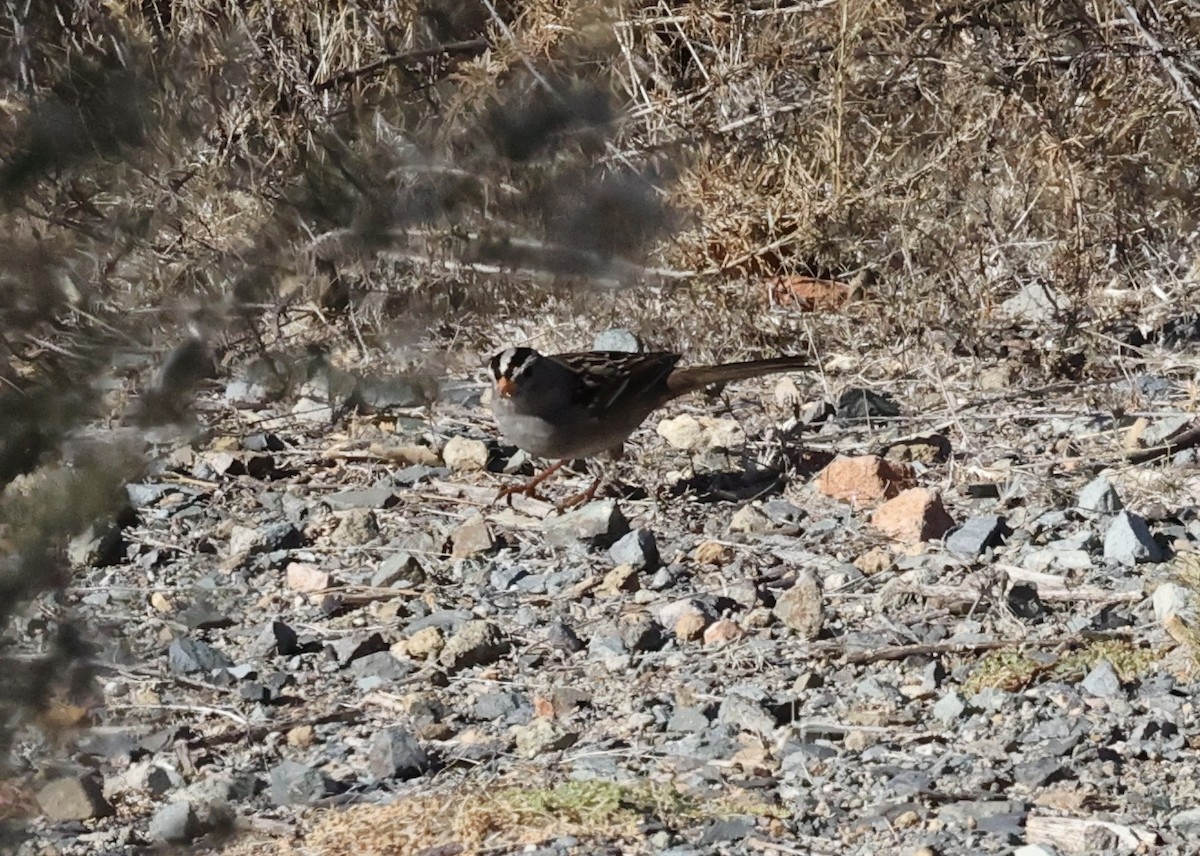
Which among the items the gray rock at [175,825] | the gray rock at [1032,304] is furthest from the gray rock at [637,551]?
the gray rock at [1032,304]

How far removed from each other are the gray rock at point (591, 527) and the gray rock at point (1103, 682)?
1790 mm

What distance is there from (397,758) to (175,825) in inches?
24.4

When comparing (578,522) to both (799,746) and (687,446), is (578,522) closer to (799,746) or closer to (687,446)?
(687,446)

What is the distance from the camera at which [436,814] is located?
3684 millimetres

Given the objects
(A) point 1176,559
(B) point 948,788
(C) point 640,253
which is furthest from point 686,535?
(C) point 640,253

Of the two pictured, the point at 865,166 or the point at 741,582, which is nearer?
the point at 741,582

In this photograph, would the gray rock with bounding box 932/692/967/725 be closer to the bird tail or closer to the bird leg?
the bird leg

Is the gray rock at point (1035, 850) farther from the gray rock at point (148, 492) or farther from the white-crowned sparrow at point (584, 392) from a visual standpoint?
the gray rock at point (148, 492)

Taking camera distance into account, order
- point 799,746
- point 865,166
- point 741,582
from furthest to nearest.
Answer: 1. point 865,166
2. point 741,582
3. point 799,746

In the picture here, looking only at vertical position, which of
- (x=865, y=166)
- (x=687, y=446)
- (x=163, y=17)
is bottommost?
(x=687, y=446)

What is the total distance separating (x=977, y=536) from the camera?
5.16 meters

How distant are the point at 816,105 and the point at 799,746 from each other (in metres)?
3.80

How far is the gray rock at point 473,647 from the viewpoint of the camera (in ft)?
15.1

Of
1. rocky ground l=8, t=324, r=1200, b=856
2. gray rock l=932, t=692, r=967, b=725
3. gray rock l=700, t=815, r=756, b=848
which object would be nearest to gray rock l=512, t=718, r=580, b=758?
rocky ground l=8, t=324, r=1200, b=856
